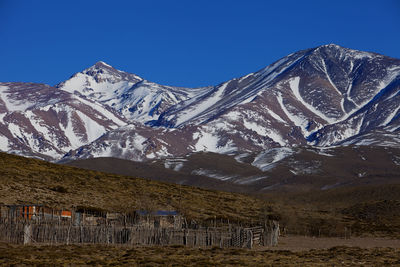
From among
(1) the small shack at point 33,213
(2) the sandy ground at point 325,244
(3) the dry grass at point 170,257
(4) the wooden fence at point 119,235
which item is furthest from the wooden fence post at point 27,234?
(2) the sandy ground at point 325,244

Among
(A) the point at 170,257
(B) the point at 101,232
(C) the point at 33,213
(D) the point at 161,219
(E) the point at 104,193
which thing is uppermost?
(E) the point at 104,193

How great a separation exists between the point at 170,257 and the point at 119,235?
36.4ft

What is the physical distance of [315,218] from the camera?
3757 inches

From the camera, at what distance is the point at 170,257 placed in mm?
40906

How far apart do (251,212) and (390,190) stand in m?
82.7

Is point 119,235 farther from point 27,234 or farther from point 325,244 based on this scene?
point 325,244

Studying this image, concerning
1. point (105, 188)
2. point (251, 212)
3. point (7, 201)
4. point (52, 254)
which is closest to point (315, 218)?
point (251, 212)

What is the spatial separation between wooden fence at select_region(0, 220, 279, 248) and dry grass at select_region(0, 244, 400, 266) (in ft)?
8.12

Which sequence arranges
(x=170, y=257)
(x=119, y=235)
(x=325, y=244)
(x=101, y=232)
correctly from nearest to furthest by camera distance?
1. (x=170, y=257)
2. (x=101, y=232)
3. (x=119, y=235)
4. (x=325, y=244)

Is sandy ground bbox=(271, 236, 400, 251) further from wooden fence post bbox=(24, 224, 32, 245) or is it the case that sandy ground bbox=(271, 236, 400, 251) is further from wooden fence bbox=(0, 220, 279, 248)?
wooden fence post bbox=(24, 224, 32, 245)

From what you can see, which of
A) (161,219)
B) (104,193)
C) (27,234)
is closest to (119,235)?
(27,234)

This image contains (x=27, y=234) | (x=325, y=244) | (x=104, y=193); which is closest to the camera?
(x=27, y=234)

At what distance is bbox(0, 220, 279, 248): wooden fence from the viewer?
157 ft

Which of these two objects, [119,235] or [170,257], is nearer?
[170,257]
